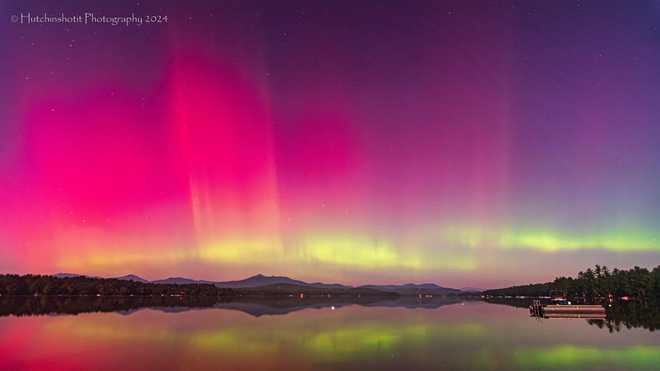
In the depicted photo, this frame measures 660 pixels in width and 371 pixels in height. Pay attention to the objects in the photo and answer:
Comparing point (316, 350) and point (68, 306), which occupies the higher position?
point (316, 350)

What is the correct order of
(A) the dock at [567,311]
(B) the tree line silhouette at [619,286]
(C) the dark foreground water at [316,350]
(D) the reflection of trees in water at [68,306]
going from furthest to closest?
1. (B) the tree line silhouette at [619,286]
2. (D) the reflection of trees in water at [68,306]
3. (A) the dock at [567,311]
4. (C) the dark foreground water at [316,350]

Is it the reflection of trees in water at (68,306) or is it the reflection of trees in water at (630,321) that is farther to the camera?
the reflection of trees in water at (68,306)

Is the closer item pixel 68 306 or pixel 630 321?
pixel 630 321

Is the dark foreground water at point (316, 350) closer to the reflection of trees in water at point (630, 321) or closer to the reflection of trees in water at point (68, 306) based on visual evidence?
the reflection of trees in water at point (630, 321)

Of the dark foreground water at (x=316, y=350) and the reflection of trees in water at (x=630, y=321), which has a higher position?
the dark foreground water at (x=316, y=350)

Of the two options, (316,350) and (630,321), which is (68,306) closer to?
(316,350)

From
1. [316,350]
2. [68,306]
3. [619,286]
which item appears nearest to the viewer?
[316,350]

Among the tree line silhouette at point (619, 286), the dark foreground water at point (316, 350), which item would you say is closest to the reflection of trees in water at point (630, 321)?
the dark foreground water at point (316, 350)

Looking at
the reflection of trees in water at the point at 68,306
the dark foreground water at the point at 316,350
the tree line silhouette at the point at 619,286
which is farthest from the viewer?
the tree line silhouette at the point at 619,286

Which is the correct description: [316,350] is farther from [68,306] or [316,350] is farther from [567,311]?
[68,306]

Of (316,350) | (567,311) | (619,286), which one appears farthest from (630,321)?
(619,286)

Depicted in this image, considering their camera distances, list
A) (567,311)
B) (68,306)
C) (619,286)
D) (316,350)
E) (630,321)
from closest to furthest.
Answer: (316,350), (630,321), (567,311), (68,306), (619,286)

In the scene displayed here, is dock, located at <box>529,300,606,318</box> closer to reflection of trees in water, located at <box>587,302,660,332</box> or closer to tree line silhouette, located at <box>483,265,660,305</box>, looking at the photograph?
reflection of trees in water, located at <box>587,302,660,332</box>

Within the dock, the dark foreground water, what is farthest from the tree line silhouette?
the dark foreground water
